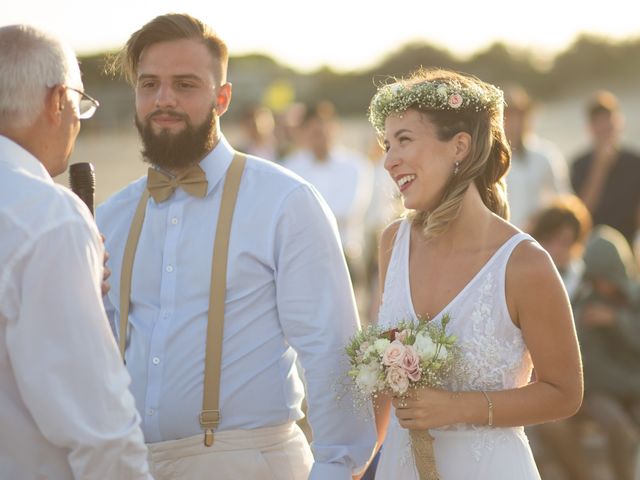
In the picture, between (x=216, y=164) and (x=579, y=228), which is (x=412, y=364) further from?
(x=579, y=228)

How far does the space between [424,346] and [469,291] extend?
0.33m

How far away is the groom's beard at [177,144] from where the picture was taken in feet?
13.2

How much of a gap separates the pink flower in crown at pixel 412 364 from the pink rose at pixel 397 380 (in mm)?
19

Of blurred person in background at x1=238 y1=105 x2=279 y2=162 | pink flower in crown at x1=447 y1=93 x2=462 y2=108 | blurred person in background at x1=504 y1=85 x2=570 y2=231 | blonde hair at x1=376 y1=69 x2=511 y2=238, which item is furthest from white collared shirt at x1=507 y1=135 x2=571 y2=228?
pink flower in crown at x1=447 y1=93 x2=462 y2=108

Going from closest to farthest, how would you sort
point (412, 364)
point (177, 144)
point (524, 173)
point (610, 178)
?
1. point (412, 364)
2. point (177, 144)
3. point (524, 173)
4. point (610, 178)

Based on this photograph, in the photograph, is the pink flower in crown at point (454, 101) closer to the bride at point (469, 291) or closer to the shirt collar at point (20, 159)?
the bride at point (469, 291)

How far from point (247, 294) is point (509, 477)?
1.09 metres

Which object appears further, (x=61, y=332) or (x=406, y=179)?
(x=406, y=179)

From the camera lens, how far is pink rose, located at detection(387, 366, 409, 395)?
11.7ft

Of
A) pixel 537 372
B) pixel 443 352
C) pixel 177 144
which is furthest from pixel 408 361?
pixel 177 144

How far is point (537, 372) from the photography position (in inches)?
145

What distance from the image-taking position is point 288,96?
2405cm

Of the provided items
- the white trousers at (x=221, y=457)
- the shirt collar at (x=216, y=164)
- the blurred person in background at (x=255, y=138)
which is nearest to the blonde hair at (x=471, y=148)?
the shirt collar at (x=216, y=164)

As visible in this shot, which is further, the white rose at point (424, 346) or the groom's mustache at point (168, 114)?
the groom's mustache at point (168, 114)
